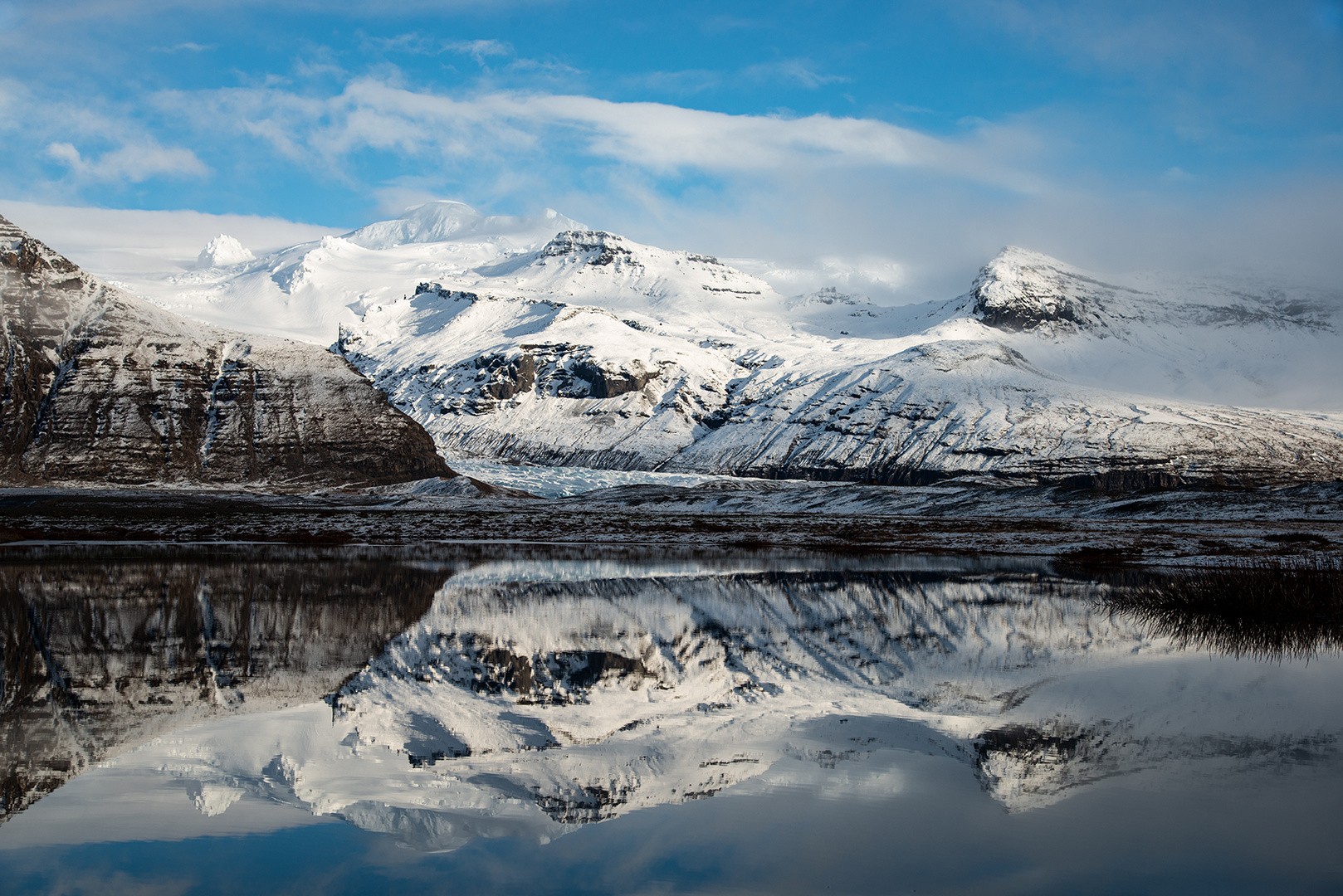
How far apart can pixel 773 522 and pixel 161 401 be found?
310ft

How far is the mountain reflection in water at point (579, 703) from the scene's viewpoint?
13500 millimetres

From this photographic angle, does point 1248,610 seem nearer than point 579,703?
No

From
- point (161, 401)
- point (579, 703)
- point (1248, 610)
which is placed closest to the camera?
point (579, 703)

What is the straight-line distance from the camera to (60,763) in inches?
552

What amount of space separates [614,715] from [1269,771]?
32.5 ft

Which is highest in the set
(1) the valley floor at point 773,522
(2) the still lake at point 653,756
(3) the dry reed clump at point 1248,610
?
(2) the still lake at point 653,756

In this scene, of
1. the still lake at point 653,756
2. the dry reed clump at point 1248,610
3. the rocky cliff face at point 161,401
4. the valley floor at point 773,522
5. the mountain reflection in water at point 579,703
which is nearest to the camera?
the still lake at point 653,756

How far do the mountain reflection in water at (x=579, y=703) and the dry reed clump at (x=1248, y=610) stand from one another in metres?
1.42

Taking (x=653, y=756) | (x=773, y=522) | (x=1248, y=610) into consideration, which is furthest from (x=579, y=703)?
(x=773, y=522)

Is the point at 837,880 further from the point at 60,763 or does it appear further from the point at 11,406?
the point at 11,406

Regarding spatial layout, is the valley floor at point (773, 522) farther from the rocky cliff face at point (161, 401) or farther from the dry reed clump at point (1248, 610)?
the dry reed clump at point (1248, 610)

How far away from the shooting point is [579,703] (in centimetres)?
1908

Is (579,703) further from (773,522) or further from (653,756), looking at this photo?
(773,522)

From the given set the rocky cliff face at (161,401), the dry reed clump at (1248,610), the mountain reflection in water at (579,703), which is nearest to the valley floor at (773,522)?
the rocky cliff face at (161,401)
